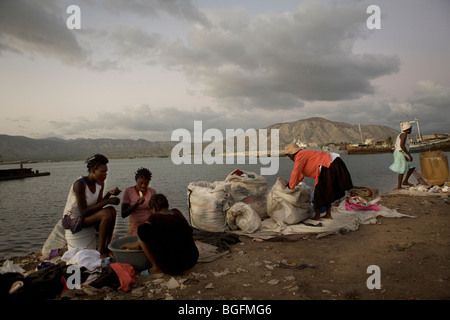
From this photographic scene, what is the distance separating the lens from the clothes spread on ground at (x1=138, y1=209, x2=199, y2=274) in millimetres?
3242

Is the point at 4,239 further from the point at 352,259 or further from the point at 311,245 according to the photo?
the point at 352,259

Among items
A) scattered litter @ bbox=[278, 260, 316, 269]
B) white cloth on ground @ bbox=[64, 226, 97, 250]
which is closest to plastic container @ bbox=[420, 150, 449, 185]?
scattered litter @ bbox=[278, 260, 316, 269]

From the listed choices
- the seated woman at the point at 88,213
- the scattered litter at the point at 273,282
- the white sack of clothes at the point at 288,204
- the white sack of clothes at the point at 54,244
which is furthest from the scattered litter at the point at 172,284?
the white sack of clothes at the point at 288,204

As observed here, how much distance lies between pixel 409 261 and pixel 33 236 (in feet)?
30.8

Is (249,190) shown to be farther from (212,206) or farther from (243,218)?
(212,206)

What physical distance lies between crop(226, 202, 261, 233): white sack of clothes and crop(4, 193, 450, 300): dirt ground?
0.26 meters

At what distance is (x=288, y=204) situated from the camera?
5328mm

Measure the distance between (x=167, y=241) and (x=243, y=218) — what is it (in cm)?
214

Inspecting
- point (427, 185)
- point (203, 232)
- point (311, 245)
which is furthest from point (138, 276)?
point (427, 185)

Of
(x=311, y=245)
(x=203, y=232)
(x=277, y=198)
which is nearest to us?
(x=311, y=245)

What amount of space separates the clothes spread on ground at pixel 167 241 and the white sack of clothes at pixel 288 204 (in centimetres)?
249

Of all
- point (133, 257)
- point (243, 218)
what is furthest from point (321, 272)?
point (133, 257)

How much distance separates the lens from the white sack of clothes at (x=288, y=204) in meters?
5.29

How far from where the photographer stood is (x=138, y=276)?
3400 mm
